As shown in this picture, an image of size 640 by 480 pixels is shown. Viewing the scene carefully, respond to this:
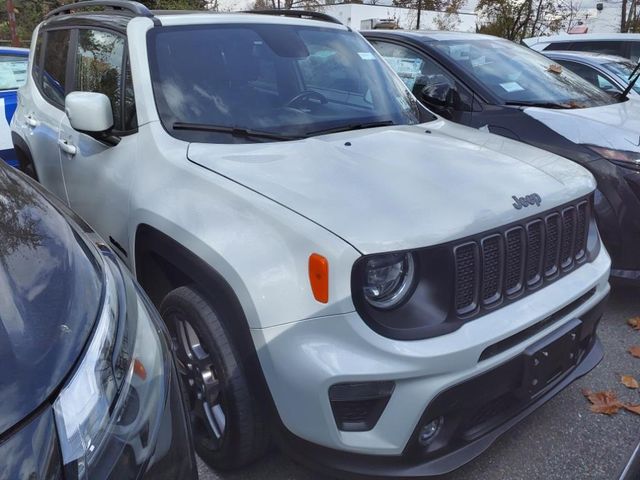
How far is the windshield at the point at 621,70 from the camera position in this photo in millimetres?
6875

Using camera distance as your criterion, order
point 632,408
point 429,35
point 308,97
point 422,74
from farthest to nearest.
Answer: point 429,35, point 422,74, point 308,97, point 632,408

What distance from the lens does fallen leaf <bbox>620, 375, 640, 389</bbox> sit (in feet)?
9.79

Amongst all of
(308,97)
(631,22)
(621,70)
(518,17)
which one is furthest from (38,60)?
(631,22)

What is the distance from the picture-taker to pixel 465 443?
2.01m

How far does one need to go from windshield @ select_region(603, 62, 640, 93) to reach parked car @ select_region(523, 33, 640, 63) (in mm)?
1644

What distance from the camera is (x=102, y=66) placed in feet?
10.4


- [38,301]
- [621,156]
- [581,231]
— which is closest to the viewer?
[38,301]

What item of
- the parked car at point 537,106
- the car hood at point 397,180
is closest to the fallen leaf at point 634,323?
the parked car at point 537,106

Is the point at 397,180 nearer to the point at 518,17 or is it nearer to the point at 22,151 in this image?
the point at 22,151

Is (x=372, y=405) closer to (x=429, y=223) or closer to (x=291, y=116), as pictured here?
(x=429, y=223)

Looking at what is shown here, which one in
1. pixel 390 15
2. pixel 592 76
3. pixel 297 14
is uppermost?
pixel 297 14

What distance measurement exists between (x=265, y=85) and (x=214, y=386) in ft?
4.92

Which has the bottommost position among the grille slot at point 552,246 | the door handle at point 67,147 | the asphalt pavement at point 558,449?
the asphalt pavement at point 558,449

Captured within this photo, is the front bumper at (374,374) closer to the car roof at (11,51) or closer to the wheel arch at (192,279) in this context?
the wheel arch at (192,279)
